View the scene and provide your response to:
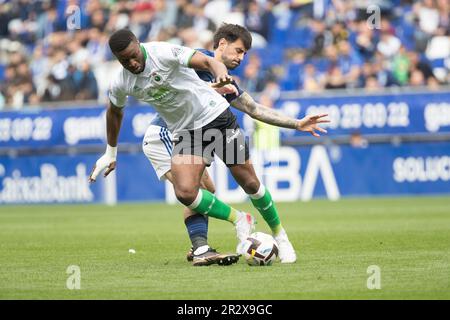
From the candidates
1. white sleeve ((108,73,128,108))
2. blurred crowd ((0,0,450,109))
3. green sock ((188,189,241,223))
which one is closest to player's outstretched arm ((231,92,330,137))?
green sock ((188,189,241,223))

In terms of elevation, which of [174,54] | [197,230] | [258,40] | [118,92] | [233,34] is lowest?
[197,230]

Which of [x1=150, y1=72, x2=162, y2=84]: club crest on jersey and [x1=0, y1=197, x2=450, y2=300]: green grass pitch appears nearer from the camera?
[x1=0, y1=197, x2=450, y2=300]: green grass pitch

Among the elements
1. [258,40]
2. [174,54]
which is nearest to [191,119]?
[174,54]

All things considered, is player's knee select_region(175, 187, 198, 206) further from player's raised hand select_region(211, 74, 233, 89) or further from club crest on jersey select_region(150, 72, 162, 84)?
player's raised hand select_region(211, 74, 233, 89)

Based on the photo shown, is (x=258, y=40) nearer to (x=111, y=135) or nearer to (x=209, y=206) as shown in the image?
(x=111, y=135)

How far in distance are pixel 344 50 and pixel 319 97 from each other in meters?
1.97

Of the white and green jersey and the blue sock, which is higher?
the white and green jersey

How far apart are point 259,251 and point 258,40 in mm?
15569

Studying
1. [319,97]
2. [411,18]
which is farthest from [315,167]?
[411,18]

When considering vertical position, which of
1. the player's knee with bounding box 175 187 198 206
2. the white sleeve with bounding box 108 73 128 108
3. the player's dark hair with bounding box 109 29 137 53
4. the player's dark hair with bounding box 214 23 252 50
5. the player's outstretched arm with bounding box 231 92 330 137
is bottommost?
the player's knee with bounding box 175 187 198 206

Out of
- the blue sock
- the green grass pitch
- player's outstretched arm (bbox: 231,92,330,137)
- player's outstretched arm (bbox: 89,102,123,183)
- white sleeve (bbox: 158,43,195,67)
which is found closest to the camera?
the green grass pitch

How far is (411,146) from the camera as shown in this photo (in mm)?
20453

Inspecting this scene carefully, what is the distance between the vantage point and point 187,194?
9.10 meters

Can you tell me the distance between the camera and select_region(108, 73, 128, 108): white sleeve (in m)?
9.25
